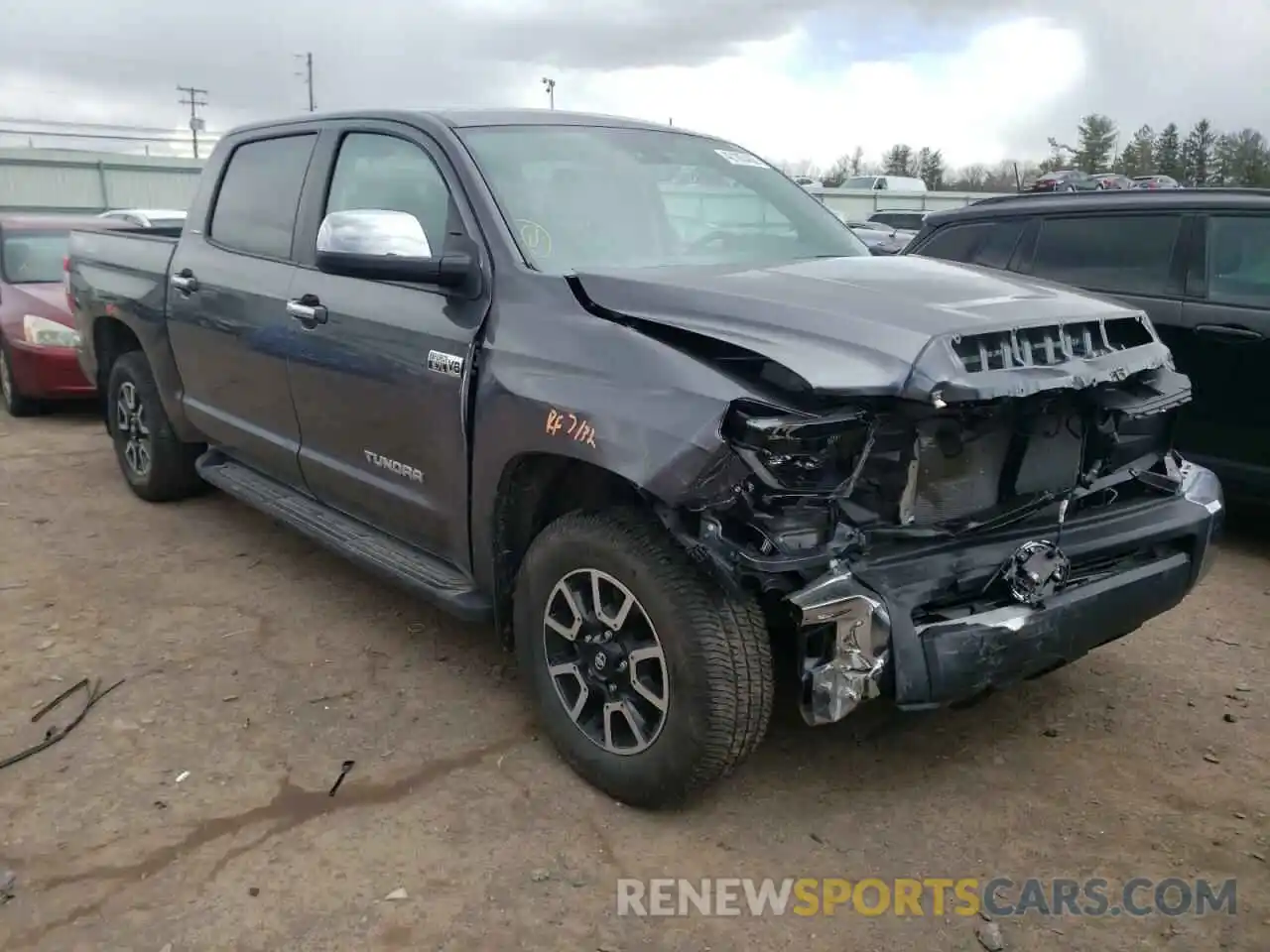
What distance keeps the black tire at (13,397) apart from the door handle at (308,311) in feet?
17.4

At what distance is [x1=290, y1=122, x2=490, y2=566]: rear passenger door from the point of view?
3.29 m

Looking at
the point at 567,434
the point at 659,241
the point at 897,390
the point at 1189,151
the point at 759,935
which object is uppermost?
the point at 1189,151

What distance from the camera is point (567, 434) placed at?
9.20ft

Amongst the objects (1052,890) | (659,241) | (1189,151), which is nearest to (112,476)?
(659,241)

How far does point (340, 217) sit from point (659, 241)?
3.29 feet

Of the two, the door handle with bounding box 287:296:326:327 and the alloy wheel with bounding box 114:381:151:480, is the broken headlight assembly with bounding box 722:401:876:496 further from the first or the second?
the alloy wheel with bounding box 114:381:151:480

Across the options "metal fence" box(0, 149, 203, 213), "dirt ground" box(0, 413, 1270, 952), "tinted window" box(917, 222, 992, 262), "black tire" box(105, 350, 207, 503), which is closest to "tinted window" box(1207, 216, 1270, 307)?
"tinted window" box(917, 222, 992, 262)

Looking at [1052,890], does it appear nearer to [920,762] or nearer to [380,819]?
[920,762]

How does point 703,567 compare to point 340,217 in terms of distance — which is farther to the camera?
point 340,217

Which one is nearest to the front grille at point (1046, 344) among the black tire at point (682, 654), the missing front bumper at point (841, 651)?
the missing front bumper at point (841, 651)

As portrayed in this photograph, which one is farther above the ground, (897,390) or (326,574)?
(897,390)

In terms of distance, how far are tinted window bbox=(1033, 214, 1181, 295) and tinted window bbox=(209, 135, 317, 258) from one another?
3.86m

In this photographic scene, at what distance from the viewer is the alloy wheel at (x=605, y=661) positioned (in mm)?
2803

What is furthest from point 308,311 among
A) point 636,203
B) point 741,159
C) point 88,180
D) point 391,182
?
point 88,180
